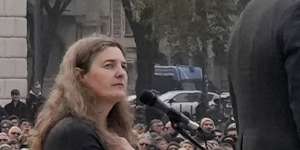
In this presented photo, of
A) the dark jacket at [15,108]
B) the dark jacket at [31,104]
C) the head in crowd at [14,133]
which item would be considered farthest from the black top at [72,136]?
the dark jacket at [15,108]

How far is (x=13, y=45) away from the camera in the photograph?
2172 cm

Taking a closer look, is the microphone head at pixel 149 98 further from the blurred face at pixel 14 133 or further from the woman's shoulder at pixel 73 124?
the blurred face at pixel 14 133

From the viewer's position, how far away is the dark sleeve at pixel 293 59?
350cm

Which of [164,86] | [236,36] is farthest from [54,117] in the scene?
[164,86]

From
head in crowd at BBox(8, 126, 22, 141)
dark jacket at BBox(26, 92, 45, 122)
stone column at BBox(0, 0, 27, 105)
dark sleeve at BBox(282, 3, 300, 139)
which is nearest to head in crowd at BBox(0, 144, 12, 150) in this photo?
head in crowd at BBox(8, 126, 22, 141)

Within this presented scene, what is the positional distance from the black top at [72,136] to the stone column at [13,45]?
17314mm

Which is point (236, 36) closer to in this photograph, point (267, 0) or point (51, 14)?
point (267, 0)

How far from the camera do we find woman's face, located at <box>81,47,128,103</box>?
423 centimetres

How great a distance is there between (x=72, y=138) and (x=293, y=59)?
3.46ft

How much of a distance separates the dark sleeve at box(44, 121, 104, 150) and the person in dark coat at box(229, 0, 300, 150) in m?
0.62

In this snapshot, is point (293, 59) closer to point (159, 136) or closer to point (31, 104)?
point (159, 136)

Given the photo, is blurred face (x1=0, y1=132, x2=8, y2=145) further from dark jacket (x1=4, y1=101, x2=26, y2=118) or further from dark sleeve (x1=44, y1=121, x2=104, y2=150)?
dark sleeve (x1=44, y1=121, x2=104, y2=150)

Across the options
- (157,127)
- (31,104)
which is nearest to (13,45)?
(31,104)

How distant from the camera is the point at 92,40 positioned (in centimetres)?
432
